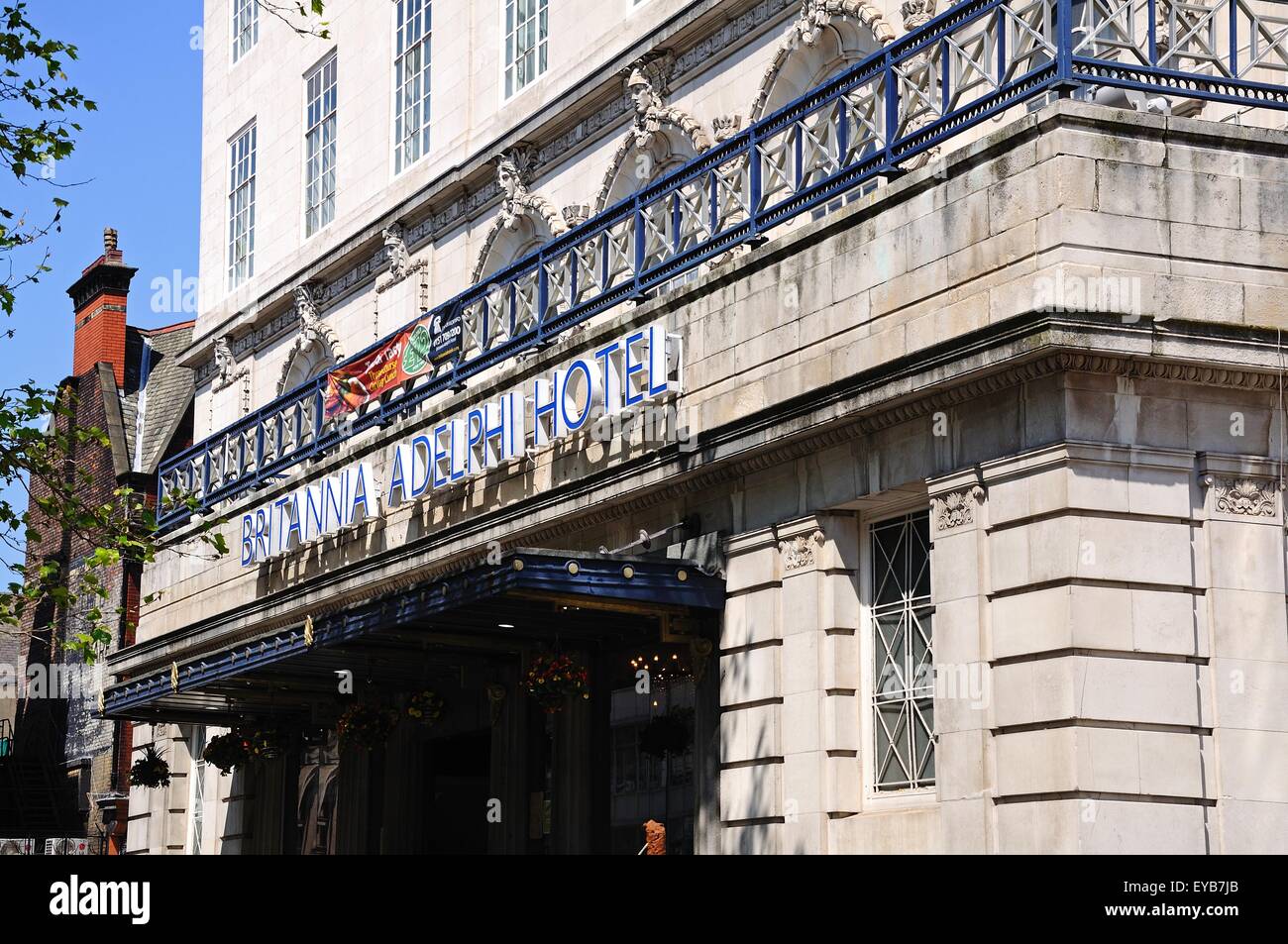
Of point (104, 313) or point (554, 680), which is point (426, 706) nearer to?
point (554, 680)

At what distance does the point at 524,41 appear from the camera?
29453 mm

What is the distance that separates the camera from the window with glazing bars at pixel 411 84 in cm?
3203

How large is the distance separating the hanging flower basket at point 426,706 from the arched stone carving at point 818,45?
8.03 meters

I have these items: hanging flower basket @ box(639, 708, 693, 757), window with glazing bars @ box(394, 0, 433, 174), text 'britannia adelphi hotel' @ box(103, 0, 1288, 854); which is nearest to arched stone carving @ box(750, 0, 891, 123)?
text 'britannia adelphi hotel' @ box(103, 0, 1288, 854)

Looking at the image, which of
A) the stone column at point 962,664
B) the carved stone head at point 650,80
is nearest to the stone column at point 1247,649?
the stone column at point 962,664

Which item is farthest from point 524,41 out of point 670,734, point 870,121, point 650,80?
point 670,734

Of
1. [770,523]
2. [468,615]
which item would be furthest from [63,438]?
[770,523]

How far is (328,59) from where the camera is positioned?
35281 mm

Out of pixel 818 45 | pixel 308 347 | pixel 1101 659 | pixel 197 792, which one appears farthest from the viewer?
pixel 308 347

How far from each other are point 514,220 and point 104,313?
27.7 meters

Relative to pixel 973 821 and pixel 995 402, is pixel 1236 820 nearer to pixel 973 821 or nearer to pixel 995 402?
pixel 973 821

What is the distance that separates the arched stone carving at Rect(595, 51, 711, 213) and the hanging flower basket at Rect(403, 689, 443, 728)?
746 cm
